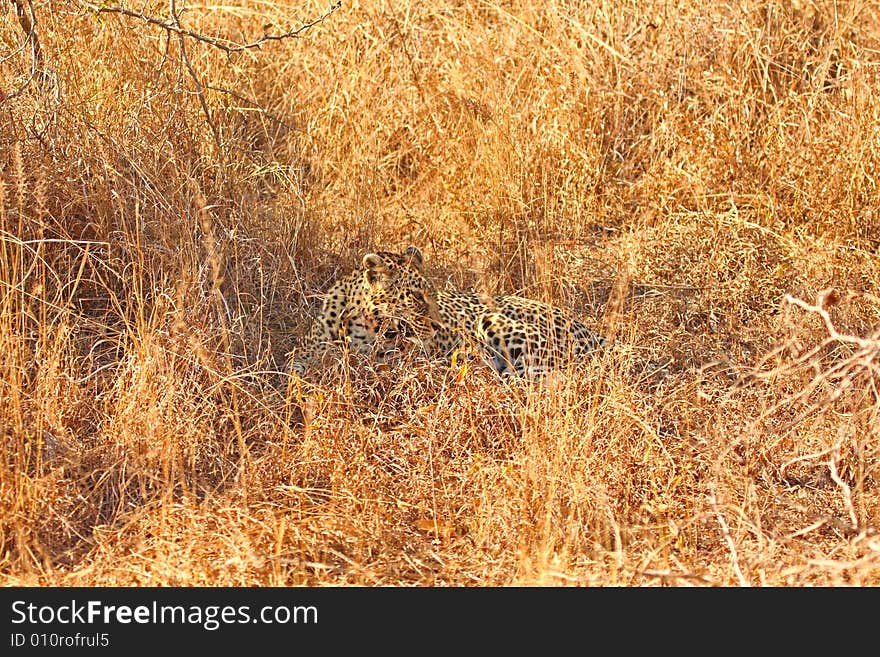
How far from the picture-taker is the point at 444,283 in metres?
6.25

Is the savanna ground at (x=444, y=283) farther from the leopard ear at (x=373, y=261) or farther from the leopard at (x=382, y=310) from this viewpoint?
the leopard ear at (x=373, y=261)

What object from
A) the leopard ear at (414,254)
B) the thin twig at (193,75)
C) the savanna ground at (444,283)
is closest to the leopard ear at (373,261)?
the leopard ear at (414,254)

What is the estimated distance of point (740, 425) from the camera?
4461 mm

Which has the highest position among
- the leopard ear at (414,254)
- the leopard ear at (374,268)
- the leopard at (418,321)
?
the leopard ear at (414,254)

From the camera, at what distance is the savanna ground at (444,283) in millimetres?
3736

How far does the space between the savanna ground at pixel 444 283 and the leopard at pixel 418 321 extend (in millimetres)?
198

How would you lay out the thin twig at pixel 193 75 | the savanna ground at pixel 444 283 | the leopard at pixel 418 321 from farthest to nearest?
the leopard at pixel 418 321 → the thin twig at pixel 193 75 → the savanna ground at pixel 444 283

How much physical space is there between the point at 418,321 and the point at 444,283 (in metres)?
1.00

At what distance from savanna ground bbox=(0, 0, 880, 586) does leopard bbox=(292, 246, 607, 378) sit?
0.20 m

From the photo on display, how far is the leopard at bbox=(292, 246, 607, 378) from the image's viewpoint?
5230mm

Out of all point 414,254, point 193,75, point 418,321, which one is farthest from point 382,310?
point 193,75

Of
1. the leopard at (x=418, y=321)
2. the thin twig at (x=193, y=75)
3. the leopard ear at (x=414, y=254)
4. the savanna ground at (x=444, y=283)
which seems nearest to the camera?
the savanna ground at (x=444, y=283)
